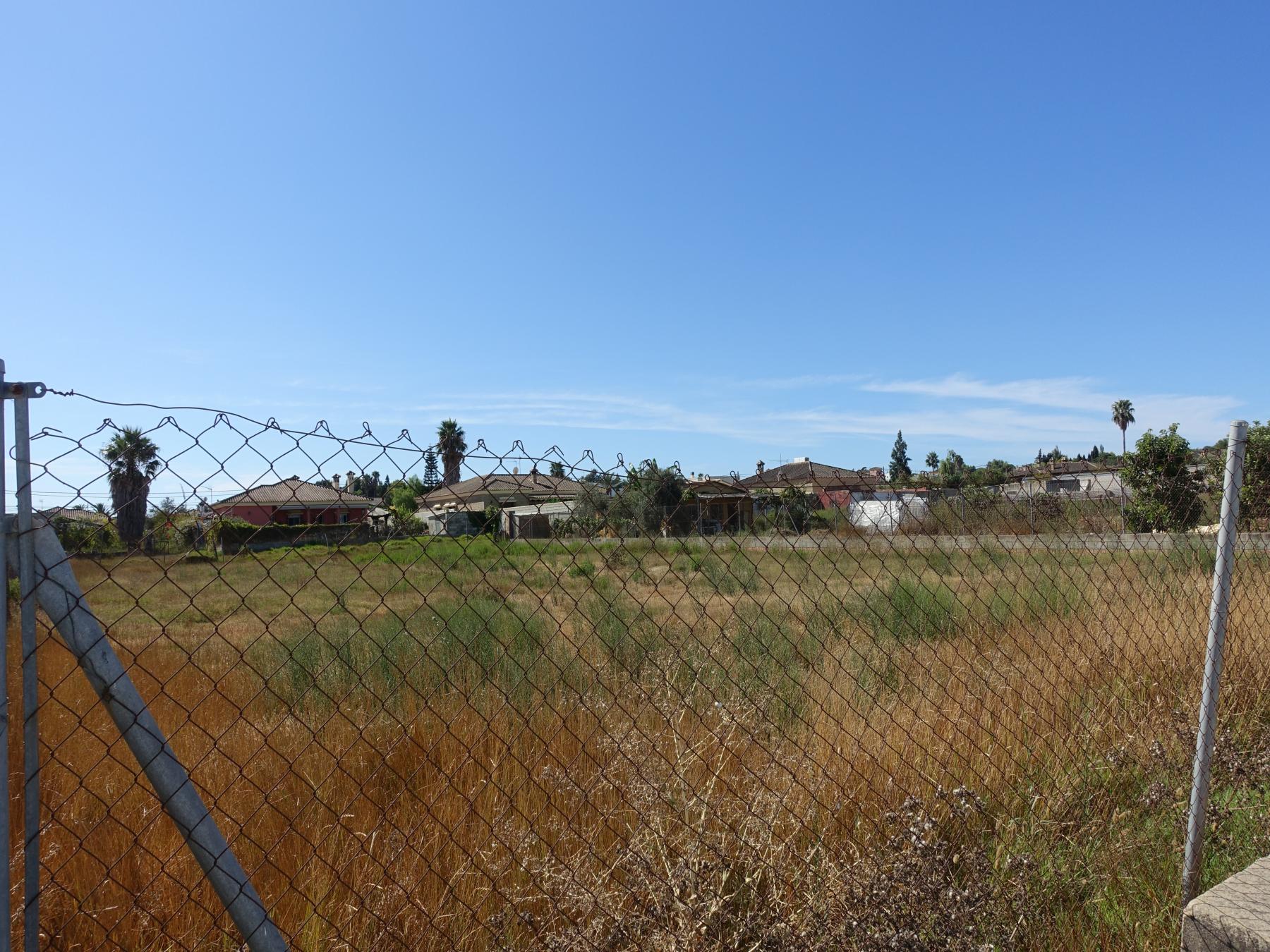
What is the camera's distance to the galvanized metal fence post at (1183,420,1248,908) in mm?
2506

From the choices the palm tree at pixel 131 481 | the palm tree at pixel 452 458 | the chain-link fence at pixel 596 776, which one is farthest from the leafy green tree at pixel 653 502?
the palm tree at pixel 131 481

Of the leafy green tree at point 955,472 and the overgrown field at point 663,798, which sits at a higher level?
the leafy green tree at point 955,472

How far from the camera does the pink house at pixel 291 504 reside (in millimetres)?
1806

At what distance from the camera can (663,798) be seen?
107 inches

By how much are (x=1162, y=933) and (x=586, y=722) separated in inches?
96.0

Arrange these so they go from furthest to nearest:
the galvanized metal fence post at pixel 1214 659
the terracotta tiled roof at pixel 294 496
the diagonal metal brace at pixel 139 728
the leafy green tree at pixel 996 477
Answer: the leafy green tree at pixel 996 477 < the galvanized metal fence post at pixel 1214 659 < the terracotta tiled roof at pixel 294 496 < the diagonal metal brace at pixel 139 728

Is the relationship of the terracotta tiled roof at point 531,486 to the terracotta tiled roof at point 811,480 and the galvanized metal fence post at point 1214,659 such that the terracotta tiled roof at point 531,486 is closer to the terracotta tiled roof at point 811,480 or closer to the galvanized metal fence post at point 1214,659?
the terracotta tiled roof at point 811,480

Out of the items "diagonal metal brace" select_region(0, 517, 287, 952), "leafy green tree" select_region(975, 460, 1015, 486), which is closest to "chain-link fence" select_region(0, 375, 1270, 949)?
"diagonal metal brace" select_region(0, 517, 287, 952)

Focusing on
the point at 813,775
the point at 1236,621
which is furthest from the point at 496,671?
the point at 1236,621

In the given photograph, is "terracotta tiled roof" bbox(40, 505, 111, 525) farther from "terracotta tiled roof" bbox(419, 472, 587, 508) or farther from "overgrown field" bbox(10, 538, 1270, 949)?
"terracotta tiled roof" bbox(419, 472, 587, 508)

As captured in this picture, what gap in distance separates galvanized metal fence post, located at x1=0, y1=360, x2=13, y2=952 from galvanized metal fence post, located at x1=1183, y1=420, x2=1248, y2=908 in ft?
9.99

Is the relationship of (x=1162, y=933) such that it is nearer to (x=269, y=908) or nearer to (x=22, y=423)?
(x=269, y=908)

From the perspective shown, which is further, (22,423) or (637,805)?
(637,805)

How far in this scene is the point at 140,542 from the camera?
1692 millimetres
